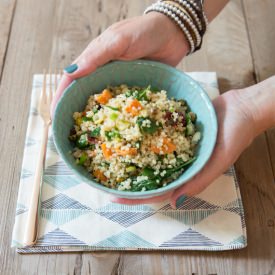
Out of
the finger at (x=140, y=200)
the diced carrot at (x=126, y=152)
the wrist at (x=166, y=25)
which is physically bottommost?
the finger at (x=140, y=200)

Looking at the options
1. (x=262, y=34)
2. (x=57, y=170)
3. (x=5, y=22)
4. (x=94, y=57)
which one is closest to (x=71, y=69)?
(x=94, y=57)

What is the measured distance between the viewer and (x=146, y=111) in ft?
3.27

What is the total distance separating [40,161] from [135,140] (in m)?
0.33

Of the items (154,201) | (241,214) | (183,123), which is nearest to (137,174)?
(154,201)

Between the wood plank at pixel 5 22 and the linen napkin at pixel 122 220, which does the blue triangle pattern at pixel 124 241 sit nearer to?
the linen napkin at pixel 122 220

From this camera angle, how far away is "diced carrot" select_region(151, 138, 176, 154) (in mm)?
980

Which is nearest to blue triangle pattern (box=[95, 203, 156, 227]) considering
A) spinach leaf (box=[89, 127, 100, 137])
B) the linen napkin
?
the linen napkin

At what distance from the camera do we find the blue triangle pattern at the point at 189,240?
1025mm

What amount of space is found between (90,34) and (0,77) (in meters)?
0.39

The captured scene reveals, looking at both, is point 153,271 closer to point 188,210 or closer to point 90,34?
point 188,210

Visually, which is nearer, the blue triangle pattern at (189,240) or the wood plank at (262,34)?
the blue triangle pattern at (189,240)

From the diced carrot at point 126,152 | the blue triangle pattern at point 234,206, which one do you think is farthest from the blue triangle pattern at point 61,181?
the blue triangle pattern at point 234,206

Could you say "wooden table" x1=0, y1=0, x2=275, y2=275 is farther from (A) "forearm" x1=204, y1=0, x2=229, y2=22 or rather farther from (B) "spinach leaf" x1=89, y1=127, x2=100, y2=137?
(B) "spinach leaf" x1=89, y1=127, x2=100, y2=137

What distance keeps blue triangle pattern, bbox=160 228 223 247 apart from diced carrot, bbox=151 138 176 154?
237mm
